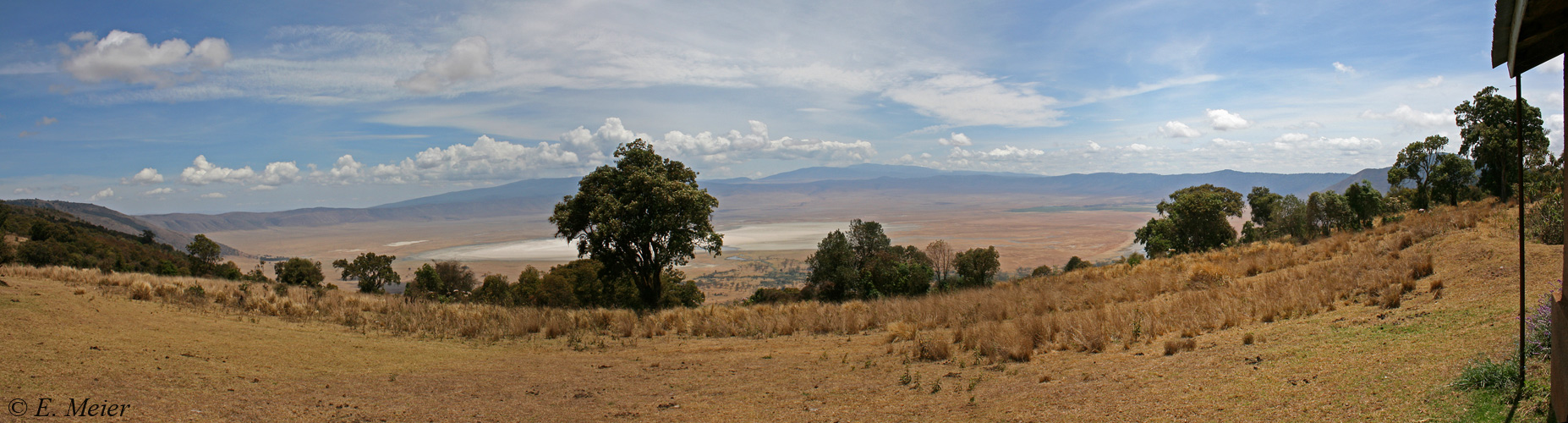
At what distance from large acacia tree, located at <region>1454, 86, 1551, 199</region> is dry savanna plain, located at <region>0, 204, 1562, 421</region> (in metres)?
24.4

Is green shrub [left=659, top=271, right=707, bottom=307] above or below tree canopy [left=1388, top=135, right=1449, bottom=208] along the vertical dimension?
below

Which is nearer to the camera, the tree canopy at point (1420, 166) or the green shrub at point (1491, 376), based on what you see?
the green shrub at point (1491, 376)

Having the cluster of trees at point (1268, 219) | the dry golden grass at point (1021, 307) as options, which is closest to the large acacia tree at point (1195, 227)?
the cluster of trees at point (1268, 219)

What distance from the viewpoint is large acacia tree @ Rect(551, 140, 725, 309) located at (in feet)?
56.4

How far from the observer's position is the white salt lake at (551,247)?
12006 centimetres

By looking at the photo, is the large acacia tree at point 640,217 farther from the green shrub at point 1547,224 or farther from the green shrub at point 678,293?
the green shrub at point 1547,224

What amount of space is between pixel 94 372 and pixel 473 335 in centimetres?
536

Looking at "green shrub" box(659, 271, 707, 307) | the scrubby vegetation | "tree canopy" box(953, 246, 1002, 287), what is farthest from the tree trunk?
the scrubby vegetation

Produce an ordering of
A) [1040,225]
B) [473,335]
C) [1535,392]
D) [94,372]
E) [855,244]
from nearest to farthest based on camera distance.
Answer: [1535,392]
[94,372]
[473,335]
[855,244]
[1040,225]

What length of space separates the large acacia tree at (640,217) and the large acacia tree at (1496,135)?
35017 mm

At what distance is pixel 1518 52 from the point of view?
3367 millimetres

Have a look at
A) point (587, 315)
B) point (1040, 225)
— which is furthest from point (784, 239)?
point (587, 315)

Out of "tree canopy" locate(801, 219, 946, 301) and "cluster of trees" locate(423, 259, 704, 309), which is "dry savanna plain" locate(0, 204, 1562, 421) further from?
"tree canopy" locate(801, 219, 946, 301)

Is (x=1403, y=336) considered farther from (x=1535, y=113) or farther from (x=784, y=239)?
(x=784, y=239)
